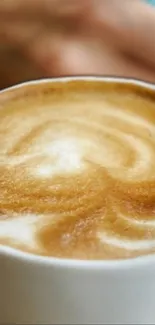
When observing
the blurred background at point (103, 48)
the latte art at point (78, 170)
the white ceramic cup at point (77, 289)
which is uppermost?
the blurred background at point (103, 48)

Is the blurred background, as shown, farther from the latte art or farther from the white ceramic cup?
the white ceramic cup

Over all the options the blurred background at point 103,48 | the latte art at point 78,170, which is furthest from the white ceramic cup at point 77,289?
the blurred background at point 103,48

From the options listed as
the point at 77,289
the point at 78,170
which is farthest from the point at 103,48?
the point at 77,289

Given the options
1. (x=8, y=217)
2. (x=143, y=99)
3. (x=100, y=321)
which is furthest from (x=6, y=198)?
(x=143, y=99)

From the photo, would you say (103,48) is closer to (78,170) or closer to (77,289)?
(78,170)

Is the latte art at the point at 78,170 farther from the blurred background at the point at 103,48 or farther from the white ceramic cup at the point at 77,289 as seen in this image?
the blurred background at the point at 103,48

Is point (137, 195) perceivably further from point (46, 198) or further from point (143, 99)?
point (143, 99)
